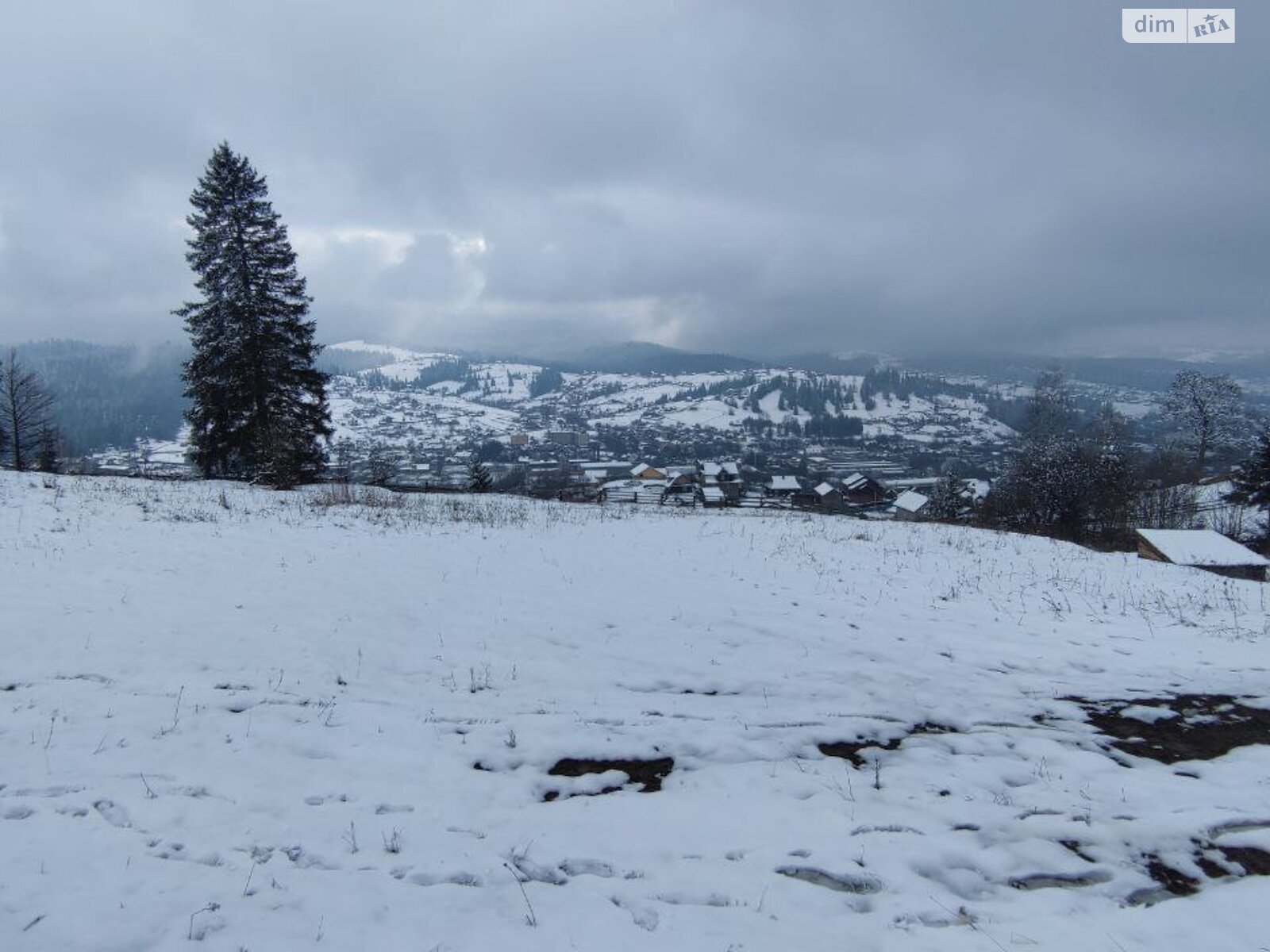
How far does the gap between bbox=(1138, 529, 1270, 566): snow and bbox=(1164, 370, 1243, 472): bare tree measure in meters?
31.3

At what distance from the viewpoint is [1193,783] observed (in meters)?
4.70

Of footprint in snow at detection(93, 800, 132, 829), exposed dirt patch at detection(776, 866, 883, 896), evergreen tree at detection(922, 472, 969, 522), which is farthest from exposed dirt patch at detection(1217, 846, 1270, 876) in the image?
evergreen tree at detection(922, 472, 969, 522)

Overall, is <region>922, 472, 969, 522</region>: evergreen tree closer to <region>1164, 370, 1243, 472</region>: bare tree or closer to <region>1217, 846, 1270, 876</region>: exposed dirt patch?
<region>1164, 370, 1243, 472</region>: bare tree

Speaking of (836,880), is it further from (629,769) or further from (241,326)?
(241,326)

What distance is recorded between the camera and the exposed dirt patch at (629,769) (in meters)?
4.72

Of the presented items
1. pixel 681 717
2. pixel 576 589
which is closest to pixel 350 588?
pixel 576 589

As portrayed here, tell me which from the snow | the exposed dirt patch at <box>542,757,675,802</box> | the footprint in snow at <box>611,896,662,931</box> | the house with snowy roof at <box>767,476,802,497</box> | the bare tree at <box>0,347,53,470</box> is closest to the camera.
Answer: the footprint in snow at <box>611,896,662,931</box>

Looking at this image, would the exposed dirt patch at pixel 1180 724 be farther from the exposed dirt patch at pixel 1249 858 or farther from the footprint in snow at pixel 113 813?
the footprint in snow at pixel 113 813

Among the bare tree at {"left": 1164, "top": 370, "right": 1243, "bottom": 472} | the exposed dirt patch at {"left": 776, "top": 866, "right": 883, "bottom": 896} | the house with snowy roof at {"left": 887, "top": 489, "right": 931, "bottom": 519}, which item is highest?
the bare tree at {"left": 1164, "top": 370, "right": 1243, "bottom": 472}

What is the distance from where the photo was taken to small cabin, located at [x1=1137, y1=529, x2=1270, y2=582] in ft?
51.5

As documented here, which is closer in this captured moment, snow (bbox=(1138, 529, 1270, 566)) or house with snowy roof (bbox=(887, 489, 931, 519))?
snow (bbox=(1138, 529, 1270, 566))

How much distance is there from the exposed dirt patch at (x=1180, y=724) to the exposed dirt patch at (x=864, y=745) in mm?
1633

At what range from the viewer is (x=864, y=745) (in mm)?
5320

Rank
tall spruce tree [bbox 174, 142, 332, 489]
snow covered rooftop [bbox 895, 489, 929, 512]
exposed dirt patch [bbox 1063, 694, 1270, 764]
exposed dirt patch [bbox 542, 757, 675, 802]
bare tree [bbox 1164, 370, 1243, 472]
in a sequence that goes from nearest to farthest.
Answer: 1. exposed dirt patch [bbox 542, 757, 675, 802]
2. exposed dirt patch [bbox 1063, 694, 1270, 764]
3. tall spruce tree [bbox 174, 142, 332, 489]
4. bare tree [bbox 1164, 370, 1243, 472]
5. snow covered rooftop [bbox 895, 489, 929, 512]
